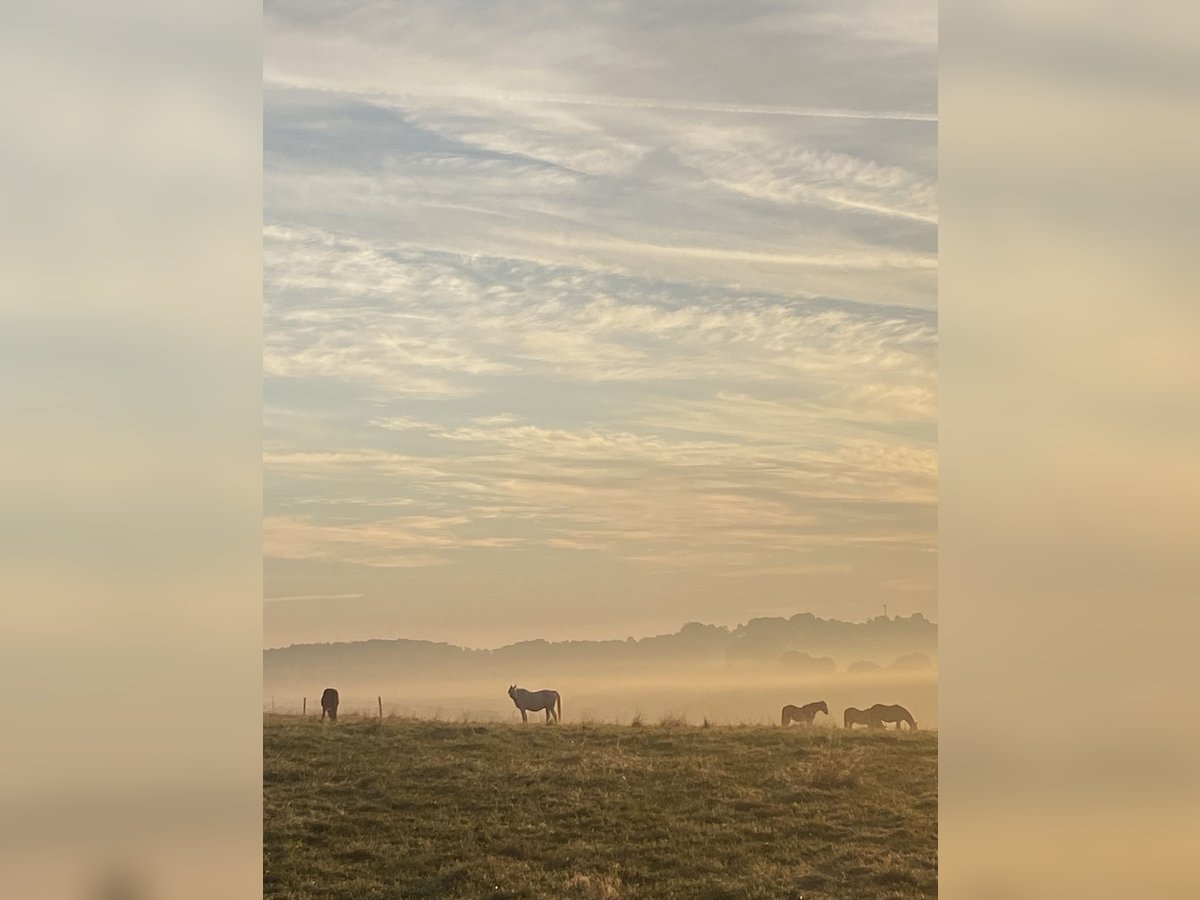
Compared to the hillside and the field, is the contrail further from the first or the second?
the field

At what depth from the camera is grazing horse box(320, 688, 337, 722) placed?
3.54 meters

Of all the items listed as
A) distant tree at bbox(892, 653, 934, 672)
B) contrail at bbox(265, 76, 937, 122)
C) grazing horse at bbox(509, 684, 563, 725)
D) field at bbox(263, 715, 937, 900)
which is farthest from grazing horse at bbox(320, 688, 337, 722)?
contrail at bbox(265, 76, 937, 122)

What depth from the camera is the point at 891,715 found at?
3701mm

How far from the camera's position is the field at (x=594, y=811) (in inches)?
140

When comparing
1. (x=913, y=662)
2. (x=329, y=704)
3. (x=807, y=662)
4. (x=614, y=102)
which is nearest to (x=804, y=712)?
(x=807, y=662)

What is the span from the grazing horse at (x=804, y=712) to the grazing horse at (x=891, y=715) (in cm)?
15

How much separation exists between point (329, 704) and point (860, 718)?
5.50 ft

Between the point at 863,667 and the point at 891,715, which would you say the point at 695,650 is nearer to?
the point at 863,667

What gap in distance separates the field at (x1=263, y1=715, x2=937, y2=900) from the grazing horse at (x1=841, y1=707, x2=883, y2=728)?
0.14 ft
